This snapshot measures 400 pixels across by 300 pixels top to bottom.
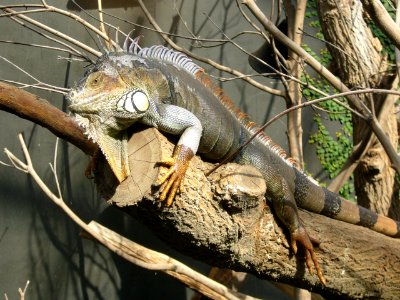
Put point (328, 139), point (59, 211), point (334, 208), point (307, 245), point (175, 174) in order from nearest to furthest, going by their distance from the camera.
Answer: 1. point (175, 174)
2. point (307, 245)
3. point (334, 208)
4. point (59, 211)
5. point (328, 139)

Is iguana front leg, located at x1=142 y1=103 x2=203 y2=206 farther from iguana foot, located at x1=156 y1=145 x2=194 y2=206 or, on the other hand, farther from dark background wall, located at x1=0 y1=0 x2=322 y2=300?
dark background wall, located at x1=0 y1=0 x2=322 y2=300

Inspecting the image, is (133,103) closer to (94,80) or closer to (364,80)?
(94,80)

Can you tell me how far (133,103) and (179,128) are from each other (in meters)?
0.21

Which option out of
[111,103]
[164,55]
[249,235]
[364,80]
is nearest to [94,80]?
[111,103]

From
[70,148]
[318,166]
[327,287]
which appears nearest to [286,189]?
[327,287]

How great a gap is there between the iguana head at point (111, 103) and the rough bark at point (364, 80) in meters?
1.99

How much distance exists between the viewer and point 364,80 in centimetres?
393

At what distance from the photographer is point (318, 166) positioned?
19.0 feet

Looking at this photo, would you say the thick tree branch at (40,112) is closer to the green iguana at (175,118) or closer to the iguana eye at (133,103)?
the green iguana at (175,118)

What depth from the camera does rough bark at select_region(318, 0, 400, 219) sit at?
390 cm

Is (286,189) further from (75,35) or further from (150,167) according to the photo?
(75,35)

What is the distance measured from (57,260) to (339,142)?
3126mm

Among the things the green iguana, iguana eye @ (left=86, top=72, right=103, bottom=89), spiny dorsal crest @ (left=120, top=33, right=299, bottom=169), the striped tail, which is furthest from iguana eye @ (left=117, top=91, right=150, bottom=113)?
the striped tail

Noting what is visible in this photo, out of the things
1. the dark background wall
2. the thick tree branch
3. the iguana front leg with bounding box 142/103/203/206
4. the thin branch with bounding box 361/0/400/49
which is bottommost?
the dark background wall
